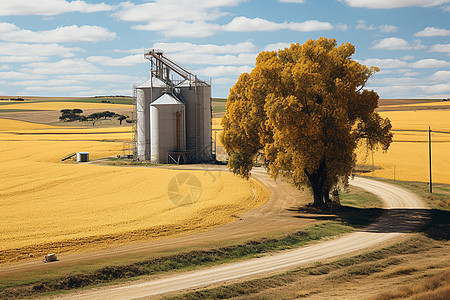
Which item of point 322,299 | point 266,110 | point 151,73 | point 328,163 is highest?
point 151,73

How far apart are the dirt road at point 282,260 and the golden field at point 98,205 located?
7.38 m

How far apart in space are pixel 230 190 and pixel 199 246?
21033 mm

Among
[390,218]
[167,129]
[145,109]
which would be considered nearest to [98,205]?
[390,218]

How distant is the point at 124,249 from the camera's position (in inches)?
1123

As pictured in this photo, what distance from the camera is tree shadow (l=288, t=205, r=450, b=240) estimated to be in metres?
34.5

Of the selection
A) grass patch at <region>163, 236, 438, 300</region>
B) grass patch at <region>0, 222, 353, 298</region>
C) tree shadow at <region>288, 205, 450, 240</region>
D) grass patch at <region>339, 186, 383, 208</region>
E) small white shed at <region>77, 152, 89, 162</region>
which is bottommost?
grass patch at <region>163, 236, 438, 300</region>

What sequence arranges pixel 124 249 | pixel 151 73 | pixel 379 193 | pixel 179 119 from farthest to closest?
pixel 151 73 → pixel 179 119 → pixel 379 193 → pixel 124 249

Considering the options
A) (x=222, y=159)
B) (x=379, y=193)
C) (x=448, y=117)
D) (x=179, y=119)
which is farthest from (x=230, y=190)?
(x=448, y=117)

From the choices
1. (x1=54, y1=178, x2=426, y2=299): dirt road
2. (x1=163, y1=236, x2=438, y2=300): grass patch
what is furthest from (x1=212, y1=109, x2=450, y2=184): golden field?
(x1=163, y1=236, x2=438, y2=300): grass patch

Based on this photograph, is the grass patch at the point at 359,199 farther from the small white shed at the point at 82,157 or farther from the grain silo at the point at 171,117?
the small white shed at the point at 82,157

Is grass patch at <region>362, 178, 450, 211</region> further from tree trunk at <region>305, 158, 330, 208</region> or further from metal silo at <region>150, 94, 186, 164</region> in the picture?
metal silo at <region>150, 94, 186, 164</region>

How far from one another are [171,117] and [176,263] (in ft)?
158

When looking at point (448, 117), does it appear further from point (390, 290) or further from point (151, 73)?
point (390, 290)

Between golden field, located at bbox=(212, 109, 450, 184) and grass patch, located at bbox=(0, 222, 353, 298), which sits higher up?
golden field, located at bbox=(212, 109, 450, 184)
